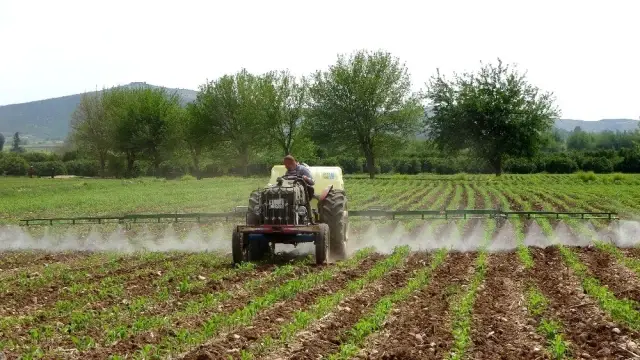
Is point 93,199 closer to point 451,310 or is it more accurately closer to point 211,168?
point 451,310

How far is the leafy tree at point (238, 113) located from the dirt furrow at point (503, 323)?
199 feet

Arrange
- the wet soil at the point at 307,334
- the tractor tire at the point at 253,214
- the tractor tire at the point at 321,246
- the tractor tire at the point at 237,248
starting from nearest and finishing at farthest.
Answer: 1. the wet soil at the point at 307,334
2. the tractor tire at the point at 321,246
3. the tractor tire at the point at 237,248
4. the tractor tire at the point at 253,214

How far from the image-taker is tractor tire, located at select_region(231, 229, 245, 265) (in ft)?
47.9

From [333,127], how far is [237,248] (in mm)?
50728

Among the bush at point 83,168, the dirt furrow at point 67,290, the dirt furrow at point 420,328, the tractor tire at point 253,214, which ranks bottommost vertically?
the dirt furrow at point 420,328

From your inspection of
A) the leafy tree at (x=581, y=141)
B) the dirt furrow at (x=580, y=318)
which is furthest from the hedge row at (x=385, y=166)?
the leafy tree at (x=581, y=141)

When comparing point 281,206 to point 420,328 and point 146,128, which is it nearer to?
point 420,328

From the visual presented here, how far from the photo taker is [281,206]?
592 inches

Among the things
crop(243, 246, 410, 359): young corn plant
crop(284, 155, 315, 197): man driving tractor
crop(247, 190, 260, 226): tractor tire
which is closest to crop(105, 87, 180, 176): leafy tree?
crop(284, 155, 315, 197): man driving tractor

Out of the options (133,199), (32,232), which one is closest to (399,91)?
(133,199)

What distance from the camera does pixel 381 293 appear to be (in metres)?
11.4

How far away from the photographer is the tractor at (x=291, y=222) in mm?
14516

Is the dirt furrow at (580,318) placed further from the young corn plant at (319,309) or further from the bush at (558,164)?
the bush at (558,164)

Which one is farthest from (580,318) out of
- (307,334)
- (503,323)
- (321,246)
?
(321,246)
